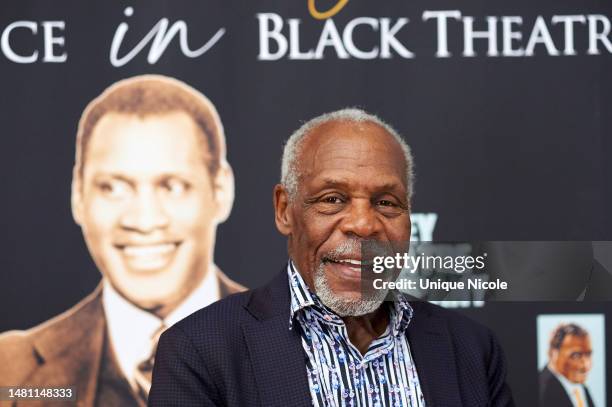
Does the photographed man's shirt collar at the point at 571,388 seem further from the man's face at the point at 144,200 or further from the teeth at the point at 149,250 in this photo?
the teeth at the point at 149,250

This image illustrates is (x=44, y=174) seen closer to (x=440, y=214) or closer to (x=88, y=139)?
(x=88, y=139)

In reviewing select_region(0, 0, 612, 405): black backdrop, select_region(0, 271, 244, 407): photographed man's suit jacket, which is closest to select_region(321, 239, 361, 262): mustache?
select_region(0, 0, 612, 405): black backdrop

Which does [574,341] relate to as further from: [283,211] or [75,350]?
[75,350]

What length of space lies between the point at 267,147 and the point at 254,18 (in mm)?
466

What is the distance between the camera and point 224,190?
121 inches

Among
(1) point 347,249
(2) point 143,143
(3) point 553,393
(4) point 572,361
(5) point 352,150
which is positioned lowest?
(3) point 553,393

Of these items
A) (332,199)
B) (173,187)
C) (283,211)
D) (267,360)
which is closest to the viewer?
(267,360)

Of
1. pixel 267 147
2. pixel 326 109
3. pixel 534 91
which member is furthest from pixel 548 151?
pixel 267 147

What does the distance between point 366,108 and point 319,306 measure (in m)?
1.19

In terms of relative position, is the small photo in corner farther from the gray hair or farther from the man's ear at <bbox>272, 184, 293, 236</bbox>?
the man's ear at <bbox>272, 184, 293, 236</bbox>

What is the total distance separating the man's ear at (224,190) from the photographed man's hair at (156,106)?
23 mm

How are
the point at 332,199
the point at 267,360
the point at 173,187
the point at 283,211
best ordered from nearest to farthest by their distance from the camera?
the point at 267,360 < the point at 332,199 < the point at 283,211 < the point at 173,187

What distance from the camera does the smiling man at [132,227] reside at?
3.04 m

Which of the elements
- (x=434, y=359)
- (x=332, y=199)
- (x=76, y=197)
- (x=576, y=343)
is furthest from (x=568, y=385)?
(x=76, y=197)
